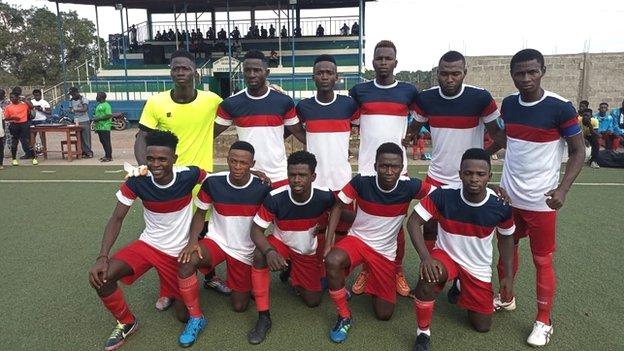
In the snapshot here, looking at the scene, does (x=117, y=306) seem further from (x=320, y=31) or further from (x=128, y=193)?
(x=320, y=31)

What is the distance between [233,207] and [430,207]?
1.48 metres

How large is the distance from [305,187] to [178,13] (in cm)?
2758

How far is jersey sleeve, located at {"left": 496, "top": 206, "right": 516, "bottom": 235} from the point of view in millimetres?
3012

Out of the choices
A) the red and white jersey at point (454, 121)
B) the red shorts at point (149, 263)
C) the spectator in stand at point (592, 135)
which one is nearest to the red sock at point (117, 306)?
the red shorts at point (149, 263)

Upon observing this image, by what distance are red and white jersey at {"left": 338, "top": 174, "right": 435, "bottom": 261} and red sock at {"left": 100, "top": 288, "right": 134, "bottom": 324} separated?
173 centimetres

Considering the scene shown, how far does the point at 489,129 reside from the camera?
3.53 metres

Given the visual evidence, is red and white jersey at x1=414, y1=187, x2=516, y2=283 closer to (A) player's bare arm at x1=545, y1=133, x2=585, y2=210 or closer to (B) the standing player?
(A) player's bare arm at x1=545, y1=133, x2=585, y2=210

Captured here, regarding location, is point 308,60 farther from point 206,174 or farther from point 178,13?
point 206,174

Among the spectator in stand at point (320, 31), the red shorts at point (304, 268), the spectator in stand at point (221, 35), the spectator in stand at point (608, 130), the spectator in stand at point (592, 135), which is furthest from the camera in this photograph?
the spectator in stand at point (320, 31)

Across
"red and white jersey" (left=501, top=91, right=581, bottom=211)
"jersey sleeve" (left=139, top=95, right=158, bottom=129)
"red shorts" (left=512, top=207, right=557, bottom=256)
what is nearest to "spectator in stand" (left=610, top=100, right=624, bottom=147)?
"red and white jersey" (left=501, top=91, right=581, bottom=211)

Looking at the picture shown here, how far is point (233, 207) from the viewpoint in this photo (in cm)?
342

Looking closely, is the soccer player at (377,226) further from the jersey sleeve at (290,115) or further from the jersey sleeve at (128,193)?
the jersey sleeve at (128,193)

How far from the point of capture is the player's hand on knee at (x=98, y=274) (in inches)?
113

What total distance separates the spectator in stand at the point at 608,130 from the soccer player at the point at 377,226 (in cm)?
1008
